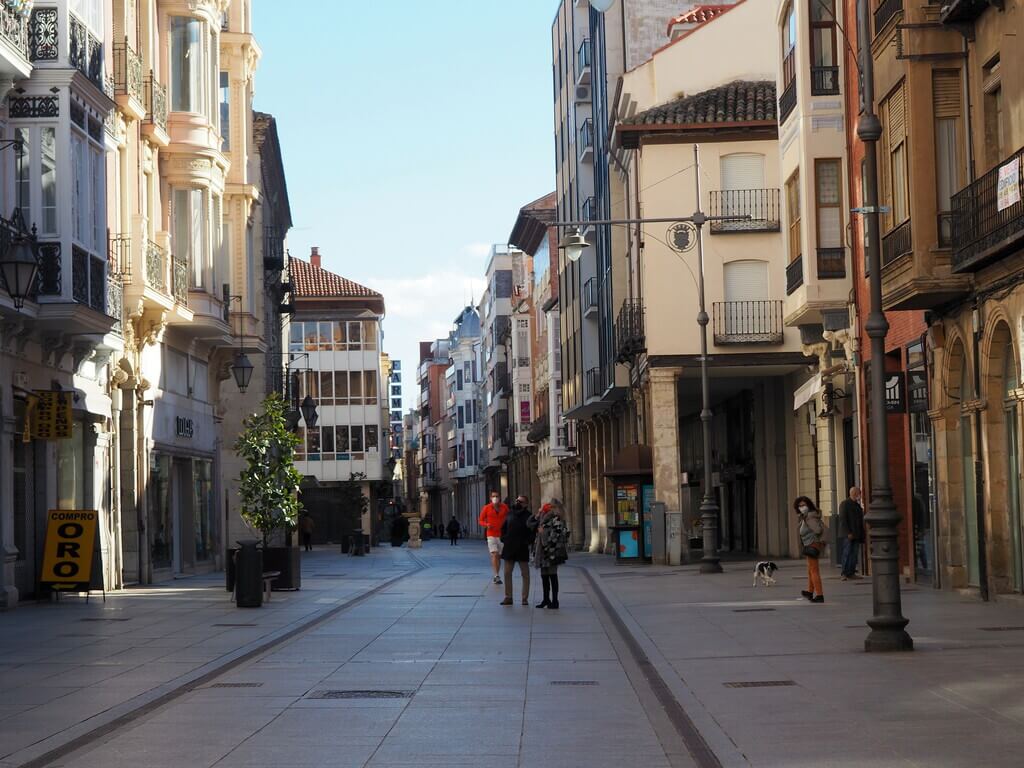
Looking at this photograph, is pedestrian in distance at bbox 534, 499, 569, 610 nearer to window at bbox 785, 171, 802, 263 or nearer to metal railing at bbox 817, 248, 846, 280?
metal railing at bbox 817, 248, 846, 280

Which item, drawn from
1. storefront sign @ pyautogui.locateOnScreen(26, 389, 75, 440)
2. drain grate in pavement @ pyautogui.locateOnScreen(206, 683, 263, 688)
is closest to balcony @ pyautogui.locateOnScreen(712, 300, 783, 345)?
storefront sign @ pyautogui.locateOnScreen(26, 389, 75, 440)

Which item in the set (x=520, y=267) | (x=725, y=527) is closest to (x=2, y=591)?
(x=725, y=527)

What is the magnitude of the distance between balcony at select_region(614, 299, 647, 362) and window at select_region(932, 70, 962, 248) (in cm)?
2107

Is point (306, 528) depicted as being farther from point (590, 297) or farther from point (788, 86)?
point (788, 86)

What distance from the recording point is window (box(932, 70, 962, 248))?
80.6 feet

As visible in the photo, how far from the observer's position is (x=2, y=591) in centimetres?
2731

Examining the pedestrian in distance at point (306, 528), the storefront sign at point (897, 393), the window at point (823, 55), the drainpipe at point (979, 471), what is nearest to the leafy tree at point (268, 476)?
→ the storefront sign at point (897, 393)

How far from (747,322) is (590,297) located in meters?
17.0

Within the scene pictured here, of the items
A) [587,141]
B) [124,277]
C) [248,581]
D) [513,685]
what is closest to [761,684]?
[513,685]

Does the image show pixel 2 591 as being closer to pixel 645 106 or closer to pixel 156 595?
pixel 156 595

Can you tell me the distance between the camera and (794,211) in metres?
34.8

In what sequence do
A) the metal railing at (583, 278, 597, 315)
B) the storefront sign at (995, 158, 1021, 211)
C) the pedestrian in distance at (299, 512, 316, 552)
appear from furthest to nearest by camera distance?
the pedestrian in distance at (299, 512, 316, 552) < the metal railing at (583, 278, 597, 315) < the storefront sign at (995, 158, 1021, 211)

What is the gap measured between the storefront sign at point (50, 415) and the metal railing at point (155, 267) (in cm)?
682

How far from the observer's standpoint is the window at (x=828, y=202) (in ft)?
107
